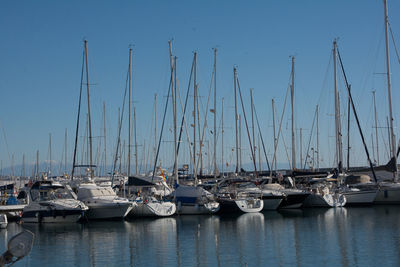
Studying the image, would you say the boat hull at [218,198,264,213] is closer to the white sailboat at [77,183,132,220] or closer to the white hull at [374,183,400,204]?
the white sailboat at [77,183,132,220]

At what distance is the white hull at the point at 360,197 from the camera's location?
46.4 metres

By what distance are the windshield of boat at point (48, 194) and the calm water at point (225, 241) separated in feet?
8.30

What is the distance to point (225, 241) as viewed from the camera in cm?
2695

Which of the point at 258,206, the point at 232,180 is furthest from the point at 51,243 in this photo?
the point at 232,180

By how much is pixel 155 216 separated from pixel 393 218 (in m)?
17.2

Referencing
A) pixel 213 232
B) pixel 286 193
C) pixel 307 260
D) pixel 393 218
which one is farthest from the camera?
pixel 286 193

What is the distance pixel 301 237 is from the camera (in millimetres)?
28156

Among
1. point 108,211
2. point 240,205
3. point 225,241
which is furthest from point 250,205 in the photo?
point 225,241

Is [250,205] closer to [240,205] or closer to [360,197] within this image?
[240,205]

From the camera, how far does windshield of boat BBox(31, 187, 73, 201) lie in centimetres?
3884

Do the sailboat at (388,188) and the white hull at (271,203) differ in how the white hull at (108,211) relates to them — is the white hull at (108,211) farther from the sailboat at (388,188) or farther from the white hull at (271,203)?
the sailboat at (388,188)

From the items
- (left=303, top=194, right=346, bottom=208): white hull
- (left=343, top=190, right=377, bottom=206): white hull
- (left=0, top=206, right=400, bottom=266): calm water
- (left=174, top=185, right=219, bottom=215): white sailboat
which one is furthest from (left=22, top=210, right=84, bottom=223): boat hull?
(left=343, top=190, right=377, bottom=206): white hull

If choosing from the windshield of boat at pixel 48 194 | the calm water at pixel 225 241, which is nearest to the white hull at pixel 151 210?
the calm water at pixel 225 241

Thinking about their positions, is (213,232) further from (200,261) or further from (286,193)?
(286,193)
